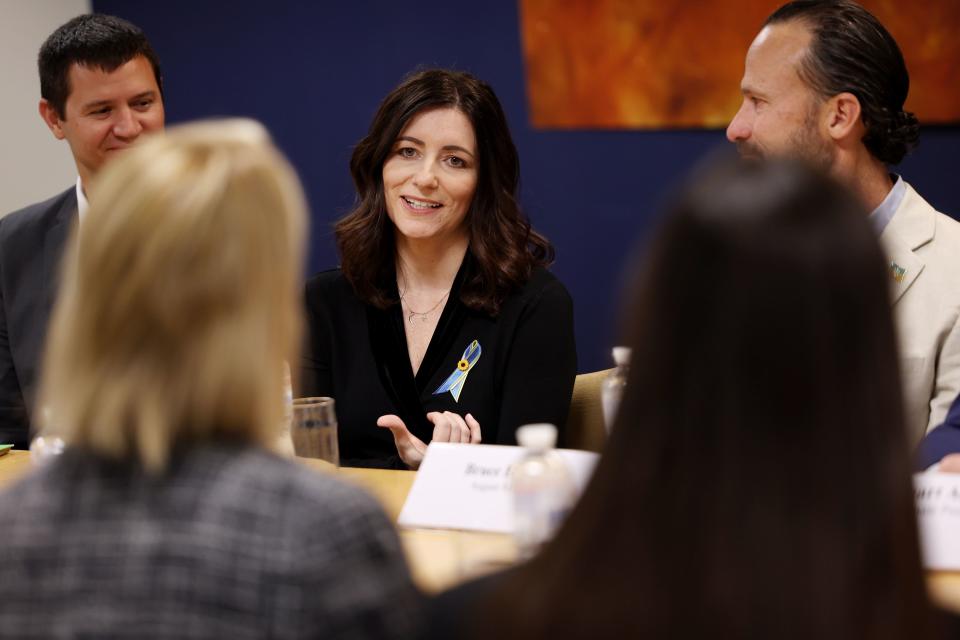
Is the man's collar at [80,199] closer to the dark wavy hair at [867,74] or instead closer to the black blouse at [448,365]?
the black blouse at [448,365]

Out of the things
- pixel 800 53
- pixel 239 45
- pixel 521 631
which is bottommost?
pixel 521 631

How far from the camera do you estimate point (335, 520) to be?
42.3 inches

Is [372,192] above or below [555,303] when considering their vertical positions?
above

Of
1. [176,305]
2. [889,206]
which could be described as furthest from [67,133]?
[176,305]

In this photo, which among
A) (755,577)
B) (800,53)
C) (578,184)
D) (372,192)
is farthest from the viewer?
(578,184)

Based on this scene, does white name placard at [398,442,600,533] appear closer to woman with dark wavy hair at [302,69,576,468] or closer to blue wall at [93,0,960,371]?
woman with dark wavy hair at [302,69,576,468]

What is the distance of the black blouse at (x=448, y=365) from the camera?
9.44 ft

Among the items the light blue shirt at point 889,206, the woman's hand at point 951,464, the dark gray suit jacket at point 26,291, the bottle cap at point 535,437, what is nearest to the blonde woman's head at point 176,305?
the bottle cap at point 535,437

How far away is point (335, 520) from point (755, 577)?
42 cm

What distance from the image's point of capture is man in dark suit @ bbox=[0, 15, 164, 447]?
10.4 ft

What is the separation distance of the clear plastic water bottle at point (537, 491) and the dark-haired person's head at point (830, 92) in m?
1.44

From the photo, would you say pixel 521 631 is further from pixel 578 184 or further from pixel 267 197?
pixel 578 184

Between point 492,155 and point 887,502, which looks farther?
point 492,155

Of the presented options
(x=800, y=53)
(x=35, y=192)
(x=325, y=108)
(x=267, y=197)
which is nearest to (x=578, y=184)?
(x=325, y=108)
